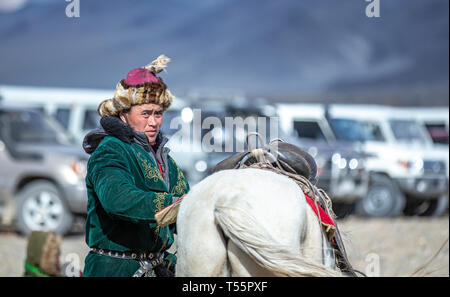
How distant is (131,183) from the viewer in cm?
250

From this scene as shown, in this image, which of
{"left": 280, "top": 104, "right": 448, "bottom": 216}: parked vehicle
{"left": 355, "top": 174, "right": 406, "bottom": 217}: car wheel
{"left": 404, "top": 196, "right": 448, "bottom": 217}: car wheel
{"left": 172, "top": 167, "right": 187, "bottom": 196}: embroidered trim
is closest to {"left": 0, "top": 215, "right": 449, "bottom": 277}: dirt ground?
{"left": 355, "top": 174, "right": 406, "bottom": 217}: car wheel

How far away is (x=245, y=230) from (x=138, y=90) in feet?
3.21

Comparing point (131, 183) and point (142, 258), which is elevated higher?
point (131, 183)

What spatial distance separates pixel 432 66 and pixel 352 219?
70.1m

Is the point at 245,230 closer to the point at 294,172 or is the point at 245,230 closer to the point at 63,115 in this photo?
the point at 294,172

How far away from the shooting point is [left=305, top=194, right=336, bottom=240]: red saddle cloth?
236 cm

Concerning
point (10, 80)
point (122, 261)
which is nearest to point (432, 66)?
point (10, 80)

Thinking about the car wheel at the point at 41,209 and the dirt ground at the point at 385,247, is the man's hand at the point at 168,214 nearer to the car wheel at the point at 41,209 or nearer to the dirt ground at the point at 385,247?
the dirt ground at the point at 385,247

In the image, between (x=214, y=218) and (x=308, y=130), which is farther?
(x=308, y=130)

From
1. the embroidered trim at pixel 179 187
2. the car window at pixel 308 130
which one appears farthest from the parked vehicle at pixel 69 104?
the embroidered trim at pixel 179 187

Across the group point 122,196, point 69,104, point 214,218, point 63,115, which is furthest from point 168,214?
point 63,115

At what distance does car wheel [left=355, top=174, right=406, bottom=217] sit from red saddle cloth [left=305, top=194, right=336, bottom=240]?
9.13 metres

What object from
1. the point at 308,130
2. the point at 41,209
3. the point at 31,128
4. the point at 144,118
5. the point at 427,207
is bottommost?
the point at 427,207

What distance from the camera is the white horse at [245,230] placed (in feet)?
6.87
